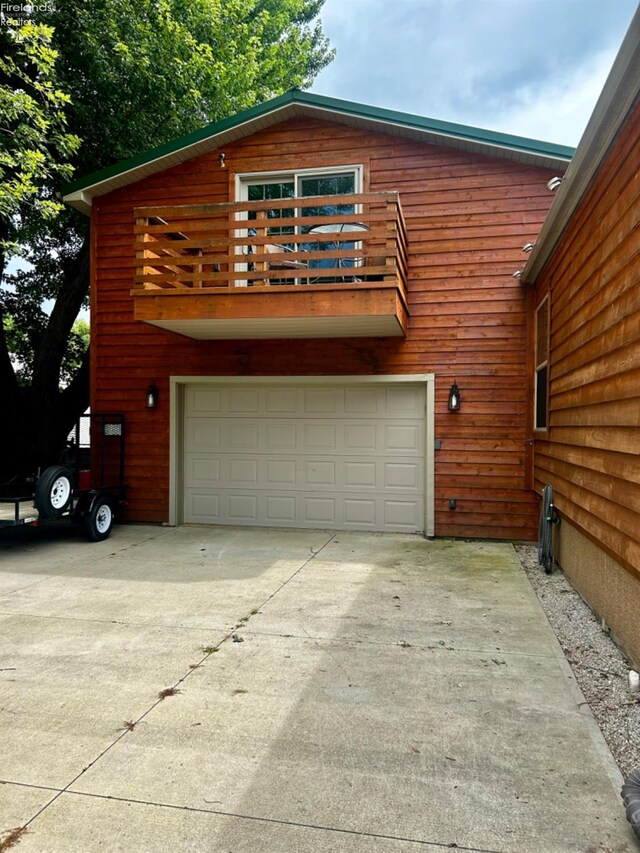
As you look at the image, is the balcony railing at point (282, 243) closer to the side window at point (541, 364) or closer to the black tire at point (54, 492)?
the side window at point (541, 364)

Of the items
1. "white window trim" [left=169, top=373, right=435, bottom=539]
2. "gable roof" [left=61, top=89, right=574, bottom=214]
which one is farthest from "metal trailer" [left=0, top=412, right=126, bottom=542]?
"gable roof" [left=61, top=89, right=574, bottom=214]

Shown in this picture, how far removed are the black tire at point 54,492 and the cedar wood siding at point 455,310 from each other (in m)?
2.50

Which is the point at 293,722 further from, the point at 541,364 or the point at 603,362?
the point at 541,364

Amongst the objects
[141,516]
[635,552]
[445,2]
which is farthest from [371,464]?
[445,2]

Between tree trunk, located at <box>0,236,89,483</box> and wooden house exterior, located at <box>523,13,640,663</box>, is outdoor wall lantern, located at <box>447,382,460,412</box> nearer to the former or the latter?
wooden house exterior, located at <box>523,13,640,663</box>

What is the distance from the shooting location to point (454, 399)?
22.7 feet

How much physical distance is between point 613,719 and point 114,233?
26.1 ft

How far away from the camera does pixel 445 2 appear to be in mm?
10672

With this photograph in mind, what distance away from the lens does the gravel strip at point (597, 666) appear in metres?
2.49

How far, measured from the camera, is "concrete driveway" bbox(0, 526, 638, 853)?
191 centimetres

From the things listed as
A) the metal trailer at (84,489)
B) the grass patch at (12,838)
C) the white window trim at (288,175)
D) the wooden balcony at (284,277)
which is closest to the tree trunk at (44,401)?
the metal trailer at (84,489)

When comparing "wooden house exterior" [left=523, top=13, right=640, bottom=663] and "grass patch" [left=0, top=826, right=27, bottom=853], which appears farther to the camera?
"wooden house exterior" [left=523, top=13, right=640, bottom=663]

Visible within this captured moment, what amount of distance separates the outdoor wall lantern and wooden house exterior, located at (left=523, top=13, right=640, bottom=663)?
4.88 ft

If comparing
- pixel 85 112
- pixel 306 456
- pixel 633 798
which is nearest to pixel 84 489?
pixel 306 456
